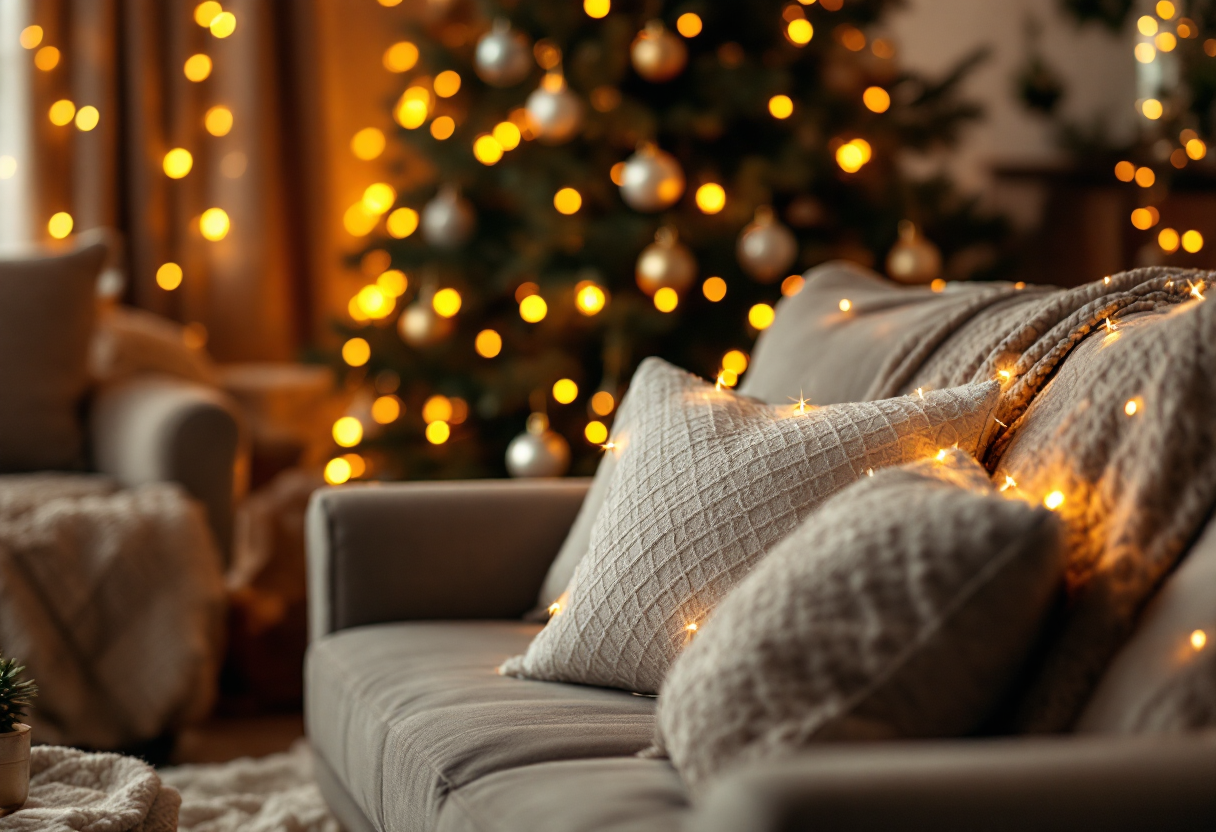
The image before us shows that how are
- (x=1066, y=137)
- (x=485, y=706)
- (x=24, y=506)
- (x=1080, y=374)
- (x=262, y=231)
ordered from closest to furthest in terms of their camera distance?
(x=1080, y=374)
(x=485, y=706)
(x=24, y=506)
(x=262, y=231)
(x=1066, y=137)

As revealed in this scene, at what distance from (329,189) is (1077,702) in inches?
127

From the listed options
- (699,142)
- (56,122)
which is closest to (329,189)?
(56,122)

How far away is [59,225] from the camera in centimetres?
329

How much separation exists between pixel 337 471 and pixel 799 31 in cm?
156

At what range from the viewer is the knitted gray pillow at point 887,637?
75cm

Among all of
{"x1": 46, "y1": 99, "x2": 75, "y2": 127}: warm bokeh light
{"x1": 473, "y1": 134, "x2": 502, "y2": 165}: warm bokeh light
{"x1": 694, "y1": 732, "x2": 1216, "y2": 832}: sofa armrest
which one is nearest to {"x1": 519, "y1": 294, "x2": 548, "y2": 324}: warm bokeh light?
{"x1": 473, "y1": 134, "x2": 502, "y2": 165}: warm bokeh light

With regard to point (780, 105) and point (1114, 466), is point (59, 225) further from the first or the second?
point (1114, 466)

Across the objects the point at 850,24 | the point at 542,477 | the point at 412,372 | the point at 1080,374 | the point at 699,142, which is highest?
the point at 850,24

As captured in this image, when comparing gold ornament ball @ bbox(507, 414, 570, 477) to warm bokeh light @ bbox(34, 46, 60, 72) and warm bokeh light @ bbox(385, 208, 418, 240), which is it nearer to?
warm bokeh light @ bbox(385, 208, 418, 240)

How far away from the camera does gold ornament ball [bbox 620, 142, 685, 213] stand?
252 centimetres

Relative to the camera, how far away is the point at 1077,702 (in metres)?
0.79

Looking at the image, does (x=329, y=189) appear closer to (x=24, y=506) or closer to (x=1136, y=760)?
(x=24, y=506)

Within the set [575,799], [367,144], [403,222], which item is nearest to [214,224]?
[367,144]

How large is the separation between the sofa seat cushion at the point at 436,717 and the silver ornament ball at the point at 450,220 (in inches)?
54.9
